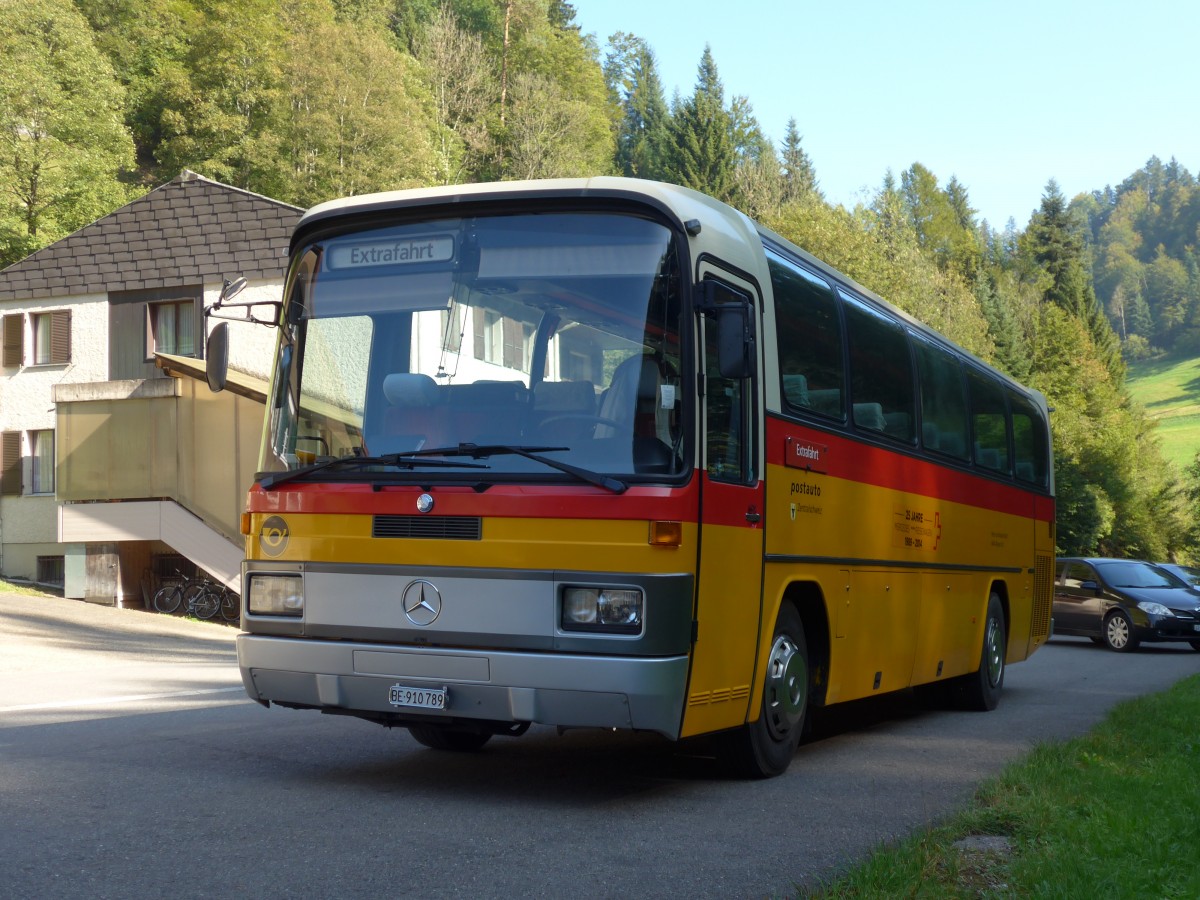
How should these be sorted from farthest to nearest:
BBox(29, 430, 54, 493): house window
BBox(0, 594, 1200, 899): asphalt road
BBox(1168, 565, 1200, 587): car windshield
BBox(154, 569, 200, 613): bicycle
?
BBox(29, 430, 54, 493): house window < BBox(154, 569, 200, 613): bicycle < BBox(1168, 565, 1200, 587): car windshield < BBox(0, 594, 1200, 899): asphalt road

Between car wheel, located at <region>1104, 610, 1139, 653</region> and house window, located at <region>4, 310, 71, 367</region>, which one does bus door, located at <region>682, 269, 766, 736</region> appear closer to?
car wheel, located at <region>1104, 610, 1139, 653</region>

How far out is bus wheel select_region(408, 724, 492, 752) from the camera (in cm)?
885

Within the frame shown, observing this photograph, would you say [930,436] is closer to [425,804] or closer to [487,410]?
[487,410]

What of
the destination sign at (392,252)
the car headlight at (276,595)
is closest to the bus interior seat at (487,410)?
the destination sign at (392,252)

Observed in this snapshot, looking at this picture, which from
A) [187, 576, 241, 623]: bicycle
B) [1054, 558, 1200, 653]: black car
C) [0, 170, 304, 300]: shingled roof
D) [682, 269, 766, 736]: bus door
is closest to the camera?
[682, 269, 766, 736]: bus door

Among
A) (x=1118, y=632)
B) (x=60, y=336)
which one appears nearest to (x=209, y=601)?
(x=60, y=336)

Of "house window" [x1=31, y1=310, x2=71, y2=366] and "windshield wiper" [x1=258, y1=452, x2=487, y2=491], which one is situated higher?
"house window" [x1=31, y1=310, x2=71, y2=366]

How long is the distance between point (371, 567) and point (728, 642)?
1.86 metres

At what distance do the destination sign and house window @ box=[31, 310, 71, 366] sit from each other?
3011 cm

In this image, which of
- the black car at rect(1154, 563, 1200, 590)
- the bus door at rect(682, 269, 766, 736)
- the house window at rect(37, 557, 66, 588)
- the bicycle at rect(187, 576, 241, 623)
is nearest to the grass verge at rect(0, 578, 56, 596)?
the house window at rect(37, 557, 66, 588)

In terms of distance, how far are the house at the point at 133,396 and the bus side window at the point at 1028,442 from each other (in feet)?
51.8

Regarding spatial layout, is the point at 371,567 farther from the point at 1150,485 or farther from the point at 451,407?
the point at 1150,485

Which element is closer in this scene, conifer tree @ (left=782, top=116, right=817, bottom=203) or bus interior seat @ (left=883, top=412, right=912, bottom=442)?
bus interior seat @ (left=883, top=412, right=912, bottom=442)

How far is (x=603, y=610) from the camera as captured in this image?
6648mm
